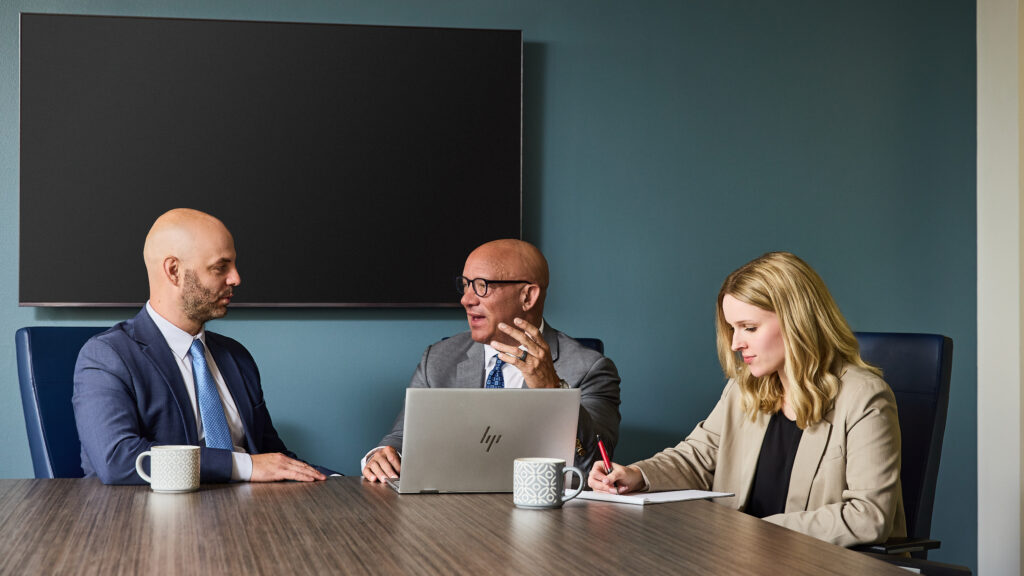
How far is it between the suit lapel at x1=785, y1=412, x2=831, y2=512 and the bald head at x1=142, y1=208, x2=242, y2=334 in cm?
148

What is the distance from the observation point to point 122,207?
10.2 feet

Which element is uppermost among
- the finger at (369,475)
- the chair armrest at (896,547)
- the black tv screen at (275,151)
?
the black tv screen at (275,151)

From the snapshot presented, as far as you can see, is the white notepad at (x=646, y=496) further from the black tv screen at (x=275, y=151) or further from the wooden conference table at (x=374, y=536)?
the black tv screen at (x=275, y=151)

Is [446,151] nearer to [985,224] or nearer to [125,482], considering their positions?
[125,482]

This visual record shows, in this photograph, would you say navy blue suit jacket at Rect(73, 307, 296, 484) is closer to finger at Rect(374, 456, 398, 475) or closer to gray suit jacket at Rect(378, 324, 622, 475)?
finger at Rect(374, 456, 398, 475)

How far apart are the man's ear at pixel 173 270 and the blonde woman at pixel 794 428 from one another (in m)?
1.22

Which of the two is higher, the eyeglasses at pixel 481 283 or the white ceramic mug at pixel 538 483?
the eyeglasses at pixel 481 283

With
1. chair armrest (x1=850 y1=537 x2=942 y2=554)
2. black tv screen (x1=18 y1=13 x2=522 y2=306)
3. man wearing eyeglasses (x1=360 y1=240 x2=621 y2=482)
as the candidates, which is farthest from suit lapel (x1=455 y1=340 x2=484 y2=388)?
chair armrest (x1=850 y1=537 x2=942 y2=554)

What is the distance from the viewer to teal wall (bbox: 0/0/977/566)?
3.29m

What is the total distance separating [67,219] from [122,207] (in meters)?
0.17

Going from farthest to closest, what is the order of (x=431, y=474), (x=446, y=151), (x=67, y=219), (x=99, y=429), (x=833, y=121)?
(x=833, y=121), (x=446, y=151), (x=67, y=219), (x=99, y=429), (x=431, y=474)

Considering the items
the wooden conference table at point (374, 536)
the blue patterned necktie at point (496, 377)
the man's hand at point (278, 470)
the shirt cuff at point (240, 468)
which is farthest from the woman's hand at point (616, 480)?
the blue patterned necktie at point (496, 377)

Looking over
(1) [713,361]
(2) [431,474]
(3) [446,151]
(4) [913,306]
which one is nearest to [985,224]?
(4) [913,306]

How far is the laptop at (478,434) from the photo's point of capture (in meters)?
1.81
